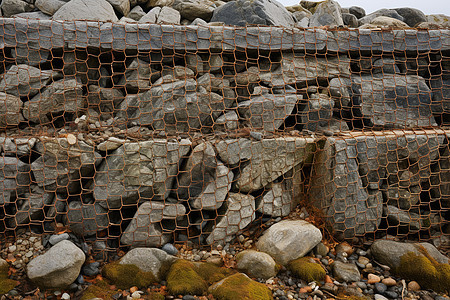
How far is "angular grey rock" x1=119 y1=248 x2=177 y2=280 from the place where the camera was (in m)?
2.98

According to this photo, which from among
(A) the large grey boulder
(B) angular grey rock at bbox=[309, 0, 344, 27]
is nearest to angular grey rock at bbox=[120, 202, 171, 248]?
(A) the large grey boulder

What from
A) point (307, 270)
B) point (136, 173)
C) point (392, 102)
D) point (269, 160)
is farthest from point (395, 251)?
point (136, 173)

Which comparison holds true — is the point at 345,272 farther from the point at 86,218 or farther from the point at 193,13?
the point at 193,13

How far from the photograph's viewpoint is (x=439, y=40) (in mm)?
4316

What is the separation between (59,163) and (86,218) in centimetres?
62

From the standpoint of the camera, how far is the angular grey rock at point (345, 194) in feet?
11.9

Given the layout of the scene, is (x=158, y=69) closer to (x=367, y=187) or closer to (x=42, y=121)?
(x=42, y=121)

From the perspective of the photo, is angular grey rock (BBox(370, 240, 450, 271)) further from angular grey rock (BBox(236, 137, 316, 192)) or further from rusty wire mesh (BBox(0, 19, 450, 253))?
angular grey rock (BBox(236, 137, 316, 192))

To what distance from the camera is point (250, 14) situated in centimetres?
451

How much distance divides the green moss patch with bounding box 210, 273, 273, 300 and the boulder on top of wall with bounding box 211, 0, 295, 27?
3.22 metres

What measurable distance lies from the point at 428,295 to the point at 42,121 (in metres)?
4.37

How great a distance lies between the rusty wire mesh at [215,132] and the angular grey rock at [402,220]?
0.05ft

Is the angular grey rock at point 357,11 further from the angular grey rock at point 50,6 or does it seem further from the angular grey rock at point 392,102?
the angular grey rock at point 50,6

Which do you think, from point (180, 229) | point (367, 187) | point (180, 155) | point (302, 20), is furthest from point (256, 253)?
point (302, 20)
